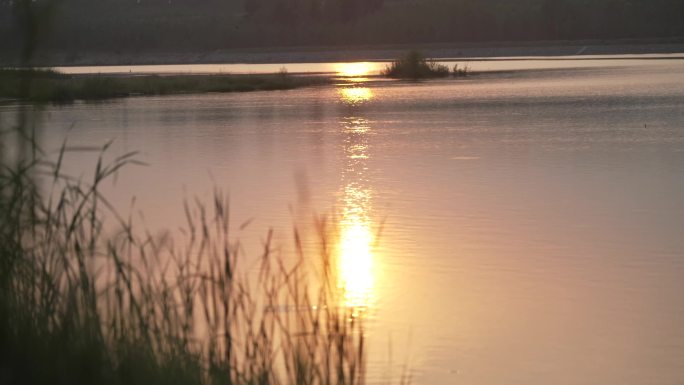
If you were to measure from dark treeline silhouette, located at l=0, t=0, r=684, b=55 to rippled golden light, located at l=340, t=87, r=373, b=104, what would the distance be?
1591 inches

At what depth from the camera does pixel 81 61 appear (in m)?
74.4

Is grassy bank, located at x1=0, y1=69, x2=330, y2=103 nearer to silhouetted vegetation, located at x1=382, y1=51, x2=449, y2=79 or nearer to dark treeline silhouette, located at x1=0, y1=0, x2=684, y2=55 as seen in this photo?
silhouetted vegetation, located at x1=382, y1=51, x2=449, y2=79

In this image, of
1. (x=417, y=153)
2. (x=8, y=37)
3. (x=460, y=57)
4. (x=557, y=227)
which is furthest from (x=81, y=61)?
(x=8, y=37)

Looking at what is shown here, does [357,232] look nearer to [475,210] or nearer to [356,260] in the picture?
[356,260]

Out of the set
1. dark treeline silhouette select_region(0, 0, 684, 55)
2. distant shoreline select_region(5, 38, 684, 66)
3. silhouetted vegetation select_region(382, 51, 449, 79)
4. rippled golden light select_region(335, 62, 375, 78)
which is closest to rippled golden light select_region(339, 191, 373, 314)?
silhouetted vegetation select_region(382, 51, 449, 79)

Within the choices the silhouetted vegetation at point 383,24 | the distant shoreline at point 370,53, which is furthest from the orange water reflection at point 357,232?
the silhouetted vegetation at point 383,24

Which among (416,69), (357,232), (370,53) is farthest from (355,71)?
(357,232)

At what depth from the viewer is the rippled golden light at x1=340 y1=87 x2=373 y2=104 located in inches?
1098

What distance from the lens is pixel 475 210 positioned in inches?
405

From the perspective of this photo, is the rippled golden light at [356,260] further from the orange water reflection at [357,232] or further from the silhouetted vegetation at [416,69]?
the silhouetted vegetation at [416,69]

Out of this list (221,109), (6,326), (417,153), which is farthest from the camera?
(221,109)

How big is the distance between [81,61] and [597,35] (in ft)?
104

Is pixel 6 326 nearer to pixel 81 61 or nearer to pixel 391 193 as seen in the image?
pixel 391 193

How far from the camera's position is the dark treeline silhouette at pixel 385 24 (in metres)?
74.8
